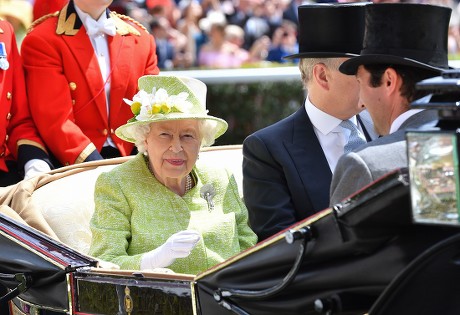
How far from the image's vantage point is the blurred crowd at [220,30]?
977cm

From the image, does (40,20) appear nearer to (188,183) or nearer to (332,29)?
(188,183)

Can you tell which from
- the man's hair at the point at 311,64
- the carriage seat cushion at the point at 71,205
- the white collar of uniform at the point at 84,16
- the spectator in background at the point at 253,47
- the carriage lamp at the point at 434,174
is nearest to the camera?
the carriage lamp at the point at 434,174

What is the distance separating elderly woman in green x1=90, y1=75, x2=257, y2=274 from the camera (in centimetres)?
325

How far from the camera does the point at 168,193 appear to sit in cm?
340

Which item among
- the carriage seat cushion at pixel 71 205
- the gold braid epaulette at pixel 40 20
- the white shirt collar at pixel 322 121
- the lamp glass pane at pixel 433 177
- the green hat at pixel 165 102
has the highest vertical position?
the lamp glass pane at pixel 433 177

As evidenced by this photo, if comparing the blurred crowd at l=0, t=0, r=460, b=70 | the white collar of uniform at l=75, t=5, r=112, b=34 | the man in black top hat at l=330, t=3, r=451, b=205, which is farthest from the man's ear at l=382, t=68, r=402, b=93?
the blurred crowd at l=0, t=0, r=460, b=70

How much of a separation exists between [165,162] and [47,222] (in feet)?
1.95

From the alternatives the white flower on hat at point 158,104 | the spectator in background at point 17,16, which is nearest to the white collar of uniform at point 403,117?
the white flower on hat at point 158,104

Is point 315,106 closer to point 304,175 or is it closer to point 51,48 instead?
point 304,175

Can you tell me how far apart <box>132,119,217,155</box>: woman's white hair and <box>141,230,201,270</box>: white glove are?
0.51 metres

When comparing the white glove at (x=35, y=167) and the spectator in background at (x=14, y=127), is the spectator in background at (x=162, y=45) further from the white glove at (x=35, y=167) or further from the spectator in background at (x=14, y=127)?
the white glove at (x=35, y=167)

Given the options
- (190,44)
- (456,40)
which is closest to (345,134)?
(190,44)

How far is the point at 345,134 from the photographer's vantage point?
350 centimetres

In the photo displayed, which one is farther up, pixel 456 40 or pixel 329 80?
pixel 329 80
